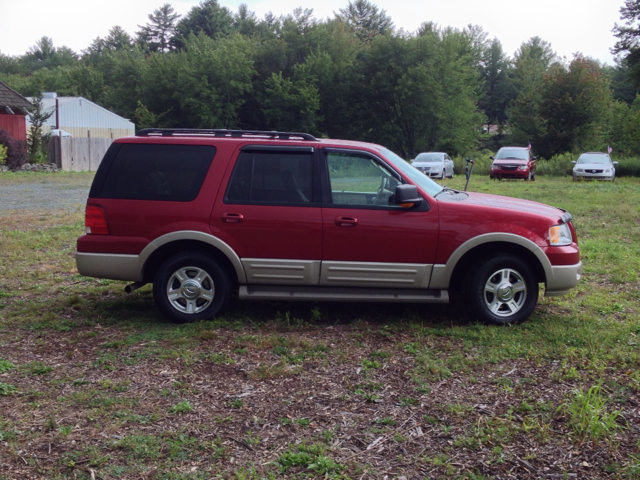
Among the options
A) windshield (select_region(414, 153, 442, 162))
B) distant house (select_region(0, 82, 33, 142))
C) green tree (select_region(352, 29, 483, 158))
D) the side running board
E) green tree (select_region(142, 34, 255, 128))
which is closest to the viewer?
the side running board

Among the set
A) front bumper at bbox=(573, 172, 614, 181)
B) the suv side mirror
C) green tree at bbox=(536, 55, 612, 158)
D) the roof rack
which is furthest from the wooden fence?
the suv side mirror

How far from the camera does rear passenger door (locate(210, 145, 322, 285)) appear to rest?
6.20 m

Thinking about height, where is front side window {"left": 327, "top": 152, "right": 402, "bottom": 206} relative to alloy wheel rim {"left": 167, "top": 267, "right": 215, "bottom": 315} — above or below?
above

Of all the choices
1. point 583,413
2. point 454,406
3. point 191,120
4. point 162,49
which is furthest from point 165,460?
point 162,49

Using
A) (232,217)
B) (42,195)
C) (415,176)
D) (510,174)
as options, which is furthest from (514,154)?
(232,217)

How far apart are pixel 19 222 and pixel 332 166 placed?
9572 millimetres

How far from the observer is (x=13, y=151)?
3197 centimetres

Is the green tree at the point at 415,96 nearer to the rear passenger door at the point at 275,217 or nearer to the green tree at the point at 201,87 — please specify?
the green tree at the point at 201,87

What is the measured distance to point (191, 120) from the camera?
5803 cm

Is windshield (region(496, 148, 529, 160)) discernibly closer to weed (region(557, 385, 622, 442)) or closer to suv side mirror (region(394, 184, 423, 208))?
suv side mirror (region(394, 184, 423, 208))

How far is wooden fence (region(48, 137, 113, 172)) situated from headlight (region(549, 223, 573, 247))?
33977 mm

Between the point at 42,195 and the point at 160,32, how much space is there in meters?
78.9

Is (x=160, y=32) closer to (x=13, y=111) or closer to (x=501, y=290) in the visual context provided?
(x=13, y=111)

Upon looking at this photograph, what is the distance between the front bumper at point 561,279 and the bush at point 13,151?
103ft
